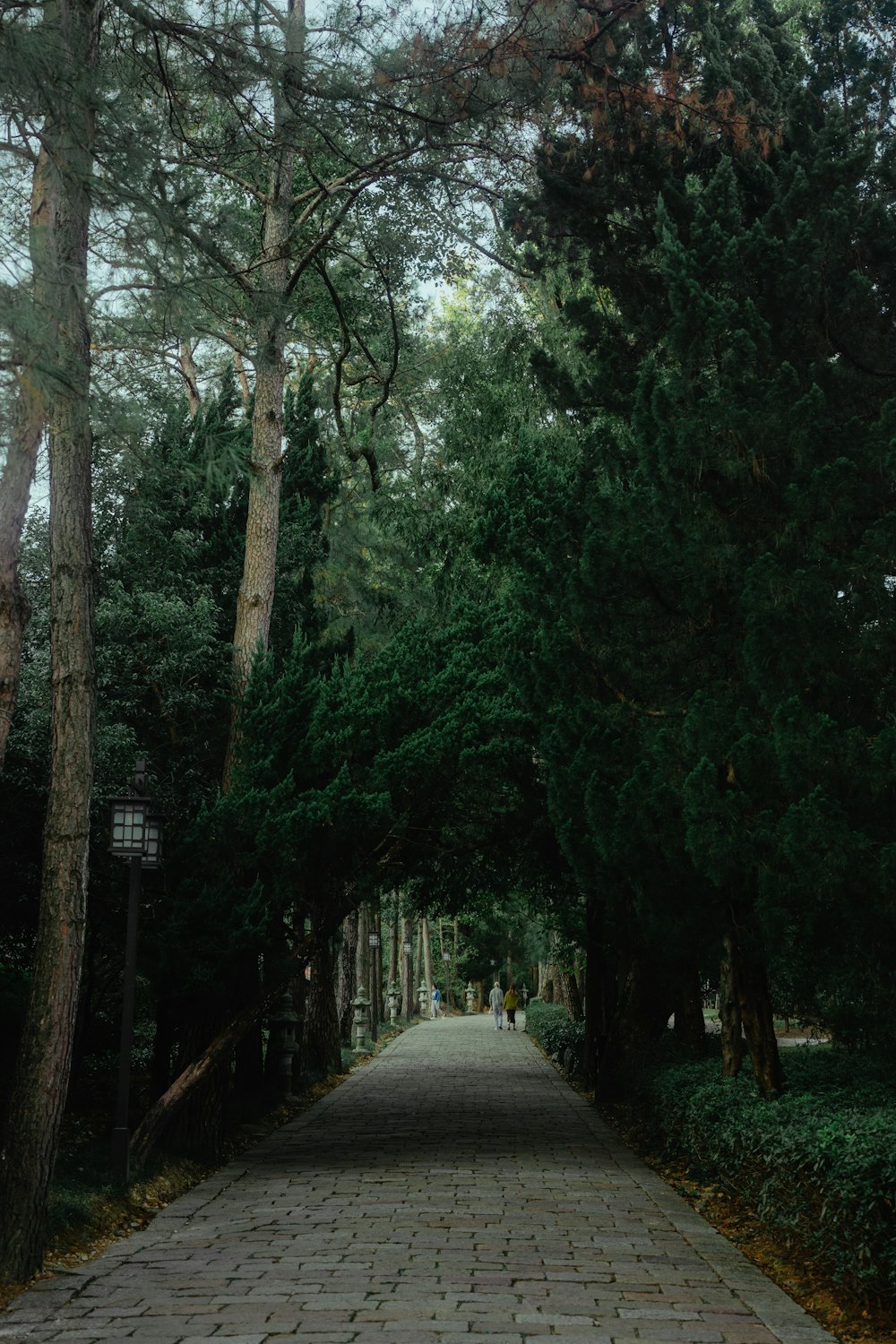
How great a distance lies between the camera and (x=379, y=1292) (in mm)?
6297

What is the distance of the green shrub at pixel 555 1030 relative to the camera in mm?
22141

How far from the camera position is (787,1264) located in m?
7.35

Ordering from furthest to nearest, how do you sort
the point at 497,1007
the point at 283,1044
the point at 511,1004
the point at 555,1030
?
1. the point at 497,1007
2. the point at 511,1004
3. the point at 555,1030
4. the point at 283,1044

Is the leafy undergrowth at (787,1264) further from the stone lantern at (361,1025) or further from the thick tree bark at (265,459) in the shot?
the stone lantern at (361,1025)

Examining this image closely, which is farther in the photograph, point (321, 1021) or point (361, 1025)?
point (361, 1025)

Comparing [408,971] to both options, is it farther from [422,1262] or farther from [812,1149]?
[812,1149]

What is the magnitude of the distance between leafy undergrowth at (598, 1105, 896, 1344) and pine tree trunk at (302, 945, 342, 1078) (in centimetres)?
846

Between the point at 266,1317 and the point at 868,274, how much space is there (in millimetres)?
8791

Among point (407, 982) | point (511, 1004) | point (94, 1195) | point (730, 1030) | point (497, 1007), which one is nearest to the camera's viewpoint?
point (94, 1195)

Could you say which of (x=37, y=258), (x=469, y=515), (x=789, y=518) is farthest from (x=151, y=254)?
(x=469, y=515)

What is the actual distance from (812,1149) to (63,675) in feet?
18.0

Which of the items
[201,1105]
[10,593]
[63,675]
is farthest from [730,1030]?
[10,593]

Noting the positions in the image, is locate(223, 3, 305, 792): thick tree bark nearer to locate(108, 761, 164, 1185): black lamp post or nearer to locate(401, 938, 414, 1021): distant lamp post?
locate(108, 761, 164, 1185): black lamp post

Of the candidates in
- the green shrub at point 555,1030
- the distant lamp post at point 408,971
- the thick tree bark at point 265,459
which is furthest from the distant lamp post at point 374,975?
the thick tree bark at point 265,459
